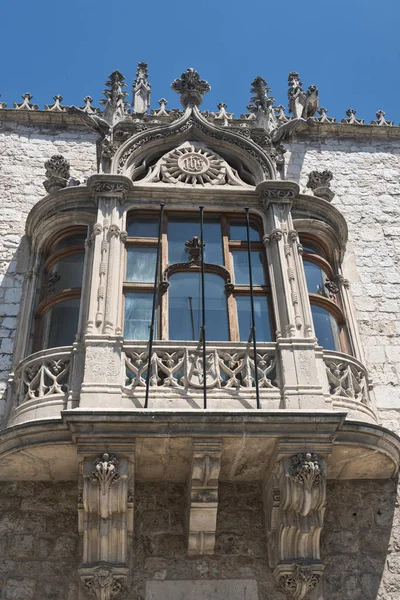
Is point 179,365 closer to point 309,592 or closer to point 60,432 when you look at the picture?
point 60,432

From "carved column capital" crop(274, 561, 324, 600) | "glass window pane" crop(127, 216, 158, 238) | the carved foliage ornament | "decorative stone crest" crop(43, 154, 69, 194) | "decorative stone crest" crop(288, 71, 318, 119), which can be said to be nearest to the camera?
the carved foliage ornament

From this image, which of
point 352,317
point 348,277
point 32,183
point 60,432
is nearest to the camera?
point 60,432

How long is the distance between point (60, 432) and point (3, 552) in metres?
1.63

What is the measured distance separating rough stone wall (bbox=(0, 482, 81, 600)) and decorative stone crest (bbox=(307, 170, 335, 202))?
19.2ft

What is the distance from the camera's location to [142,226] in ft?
32.2

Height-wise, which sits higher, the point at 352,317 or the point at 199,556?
the point at 352,317

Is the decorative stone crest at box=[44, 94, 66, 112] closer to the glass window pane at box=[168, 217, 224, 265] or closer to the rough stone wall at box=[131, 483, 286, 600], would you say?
the glass window pane at box=[168, 217, 224, 265]

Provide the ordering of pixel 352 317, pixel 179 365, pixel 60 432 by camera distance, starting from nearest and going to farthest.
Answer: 1. pixel 60 432
2. pixel 179 365
3. pixel 352 317

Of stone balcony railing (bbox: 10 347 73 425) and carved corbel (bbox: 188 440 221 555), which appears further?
stone balcony railing (bbox: 10 347 73 425)

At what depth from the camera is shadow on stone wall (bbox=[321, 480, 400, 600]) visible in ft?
25.5

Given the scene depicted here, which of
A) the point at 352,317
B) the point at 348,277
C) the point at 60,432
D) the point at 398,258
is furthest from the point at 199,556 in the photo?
the point at 398,258

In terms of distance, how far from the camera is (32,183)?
38.5 feet

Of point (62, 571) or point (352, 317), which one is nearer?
point (62, 571)

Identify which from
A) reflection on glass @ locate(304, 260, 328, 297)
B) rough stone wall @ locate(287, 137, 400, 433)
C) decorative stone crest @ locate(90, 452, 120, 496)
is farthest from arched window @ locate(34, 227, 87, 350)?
rough stone wall @ locate(287, 137, 400, 433)
